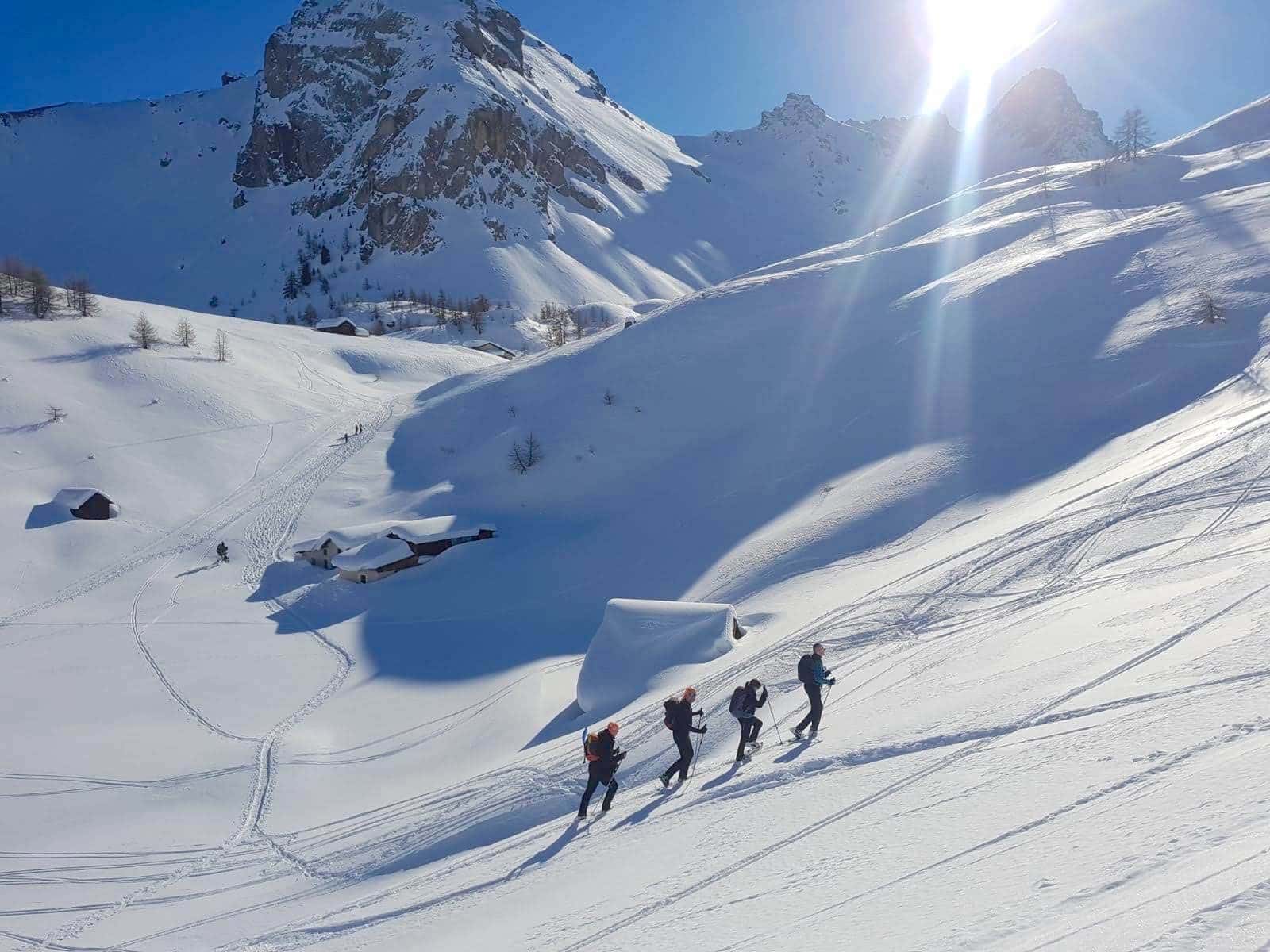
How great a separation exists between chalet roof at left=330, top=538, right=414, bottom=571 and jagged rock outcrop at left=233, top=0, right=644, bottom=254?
126 m

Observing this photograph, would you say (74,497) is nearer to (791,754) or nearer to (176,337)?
(176,337)

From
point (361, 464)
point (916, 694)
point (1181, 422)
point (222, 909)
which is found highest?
point (361, 464)

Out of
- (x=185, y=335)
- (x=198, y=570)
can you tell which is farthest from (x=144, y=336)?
(x=198, y=570)

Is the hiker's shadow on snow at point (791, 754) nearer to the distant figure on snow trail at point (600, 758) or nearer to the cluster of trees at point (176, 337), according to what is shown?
the distant figure on snow trail at point (600, 758)

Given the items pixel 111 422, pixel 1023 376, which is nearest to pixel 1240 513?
pixel 1023 376

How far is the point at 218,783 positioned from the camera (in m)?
19.9

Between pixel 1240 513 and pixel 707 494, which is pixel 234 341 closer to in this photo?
pixel 707 494

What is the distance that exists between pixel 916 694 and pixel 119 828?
16662 millimetres

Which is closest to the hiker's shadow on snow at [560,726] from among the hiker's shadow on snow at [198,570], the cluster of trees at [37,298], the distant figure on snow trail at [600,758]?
the distant figure on snow trail at [600,758]

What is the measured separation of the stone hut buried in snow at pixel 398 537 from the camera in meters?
36.6

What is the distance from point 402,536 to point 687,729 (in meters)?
26.1

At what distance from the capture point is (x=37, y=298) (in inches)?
2645

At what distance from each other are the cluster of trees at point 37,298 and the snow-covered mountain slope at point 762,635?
47.1 feet

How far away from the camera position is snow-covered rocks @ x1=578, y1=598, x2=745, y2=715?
20391 mm
